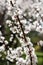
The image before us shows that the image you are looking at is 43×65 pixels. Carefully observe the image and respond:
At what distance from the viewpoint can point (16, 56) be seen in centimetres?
139

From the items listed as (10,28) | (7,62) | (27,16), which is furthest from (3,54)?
(27,16)

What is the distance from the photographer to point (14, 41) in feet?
4.79

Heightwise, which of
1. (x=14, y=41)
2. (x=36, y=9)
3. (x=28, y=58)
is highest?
(x=36, y=9)

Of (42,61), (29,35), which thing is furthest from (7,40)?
(42,61)

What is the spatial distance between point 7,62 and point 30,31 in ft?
0.87

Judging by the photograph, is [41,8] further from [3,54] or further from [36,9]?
[3,54]

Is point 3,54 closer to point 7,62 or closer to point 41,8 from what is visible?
point 7,62

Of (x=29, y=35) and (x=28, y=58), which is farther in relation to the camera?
(x=29, y=35)

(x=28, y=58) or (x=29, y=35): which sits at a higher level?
(x=29, y=35)

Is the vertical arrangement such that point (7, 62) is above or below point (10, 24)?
below

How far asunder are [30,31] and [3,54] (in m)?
0.25

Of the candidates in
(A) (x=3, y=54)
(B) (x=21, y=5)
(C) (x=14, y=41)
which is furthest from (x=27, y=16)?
(A) (x=3, y=54)

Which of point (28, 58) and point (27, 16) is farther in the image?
point (27, 16)

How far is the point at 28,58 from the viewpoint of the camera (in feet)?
4.28
